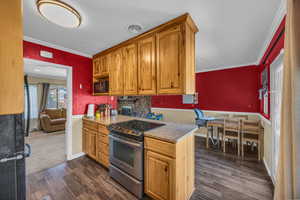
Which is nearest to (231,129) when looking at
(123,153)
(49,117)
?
(123,153)

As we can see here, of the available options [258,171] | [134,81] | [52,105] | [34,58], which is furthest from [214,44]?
[52,105]

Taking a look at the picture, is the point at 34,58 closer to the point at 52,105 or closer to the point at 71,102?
the point at 71,102

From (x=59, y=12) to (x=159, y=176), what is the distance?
91.8 inches

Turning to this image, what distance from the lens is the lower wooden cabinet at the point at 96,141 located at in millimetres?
2285

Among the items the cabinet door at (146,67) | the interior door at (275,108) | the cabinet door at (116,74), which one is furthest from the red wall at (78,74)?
the interior door at (275,108)

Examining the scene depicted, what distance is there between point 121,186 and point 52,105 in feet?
23.4

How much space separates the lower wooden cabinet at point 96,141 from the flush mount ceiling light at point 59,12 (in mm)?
1745

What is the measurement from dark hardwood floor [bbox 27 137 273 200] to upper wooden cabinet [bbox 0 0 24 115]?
1821 mm

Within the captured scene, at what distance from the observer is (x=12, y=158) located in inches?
26.6

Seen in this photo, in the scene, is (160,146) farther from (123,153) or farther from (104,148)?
(104,148)

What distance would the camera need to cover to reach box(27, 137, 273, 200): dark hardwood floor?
5.73 feet

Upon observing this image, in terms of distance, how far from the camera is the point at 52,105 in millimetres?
6773

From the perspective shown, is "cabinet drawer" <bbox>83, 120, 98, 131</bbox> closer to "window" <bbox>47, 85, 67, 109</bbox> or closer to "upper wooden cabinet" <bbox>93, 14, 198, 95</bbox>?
"upper wooden cabinet" <bbox>93, 14, 198, 95</bbox>

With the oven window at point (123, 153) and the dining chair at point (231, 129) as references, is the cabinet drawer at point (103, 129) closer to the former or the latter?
the oven window at point (123, 153)
